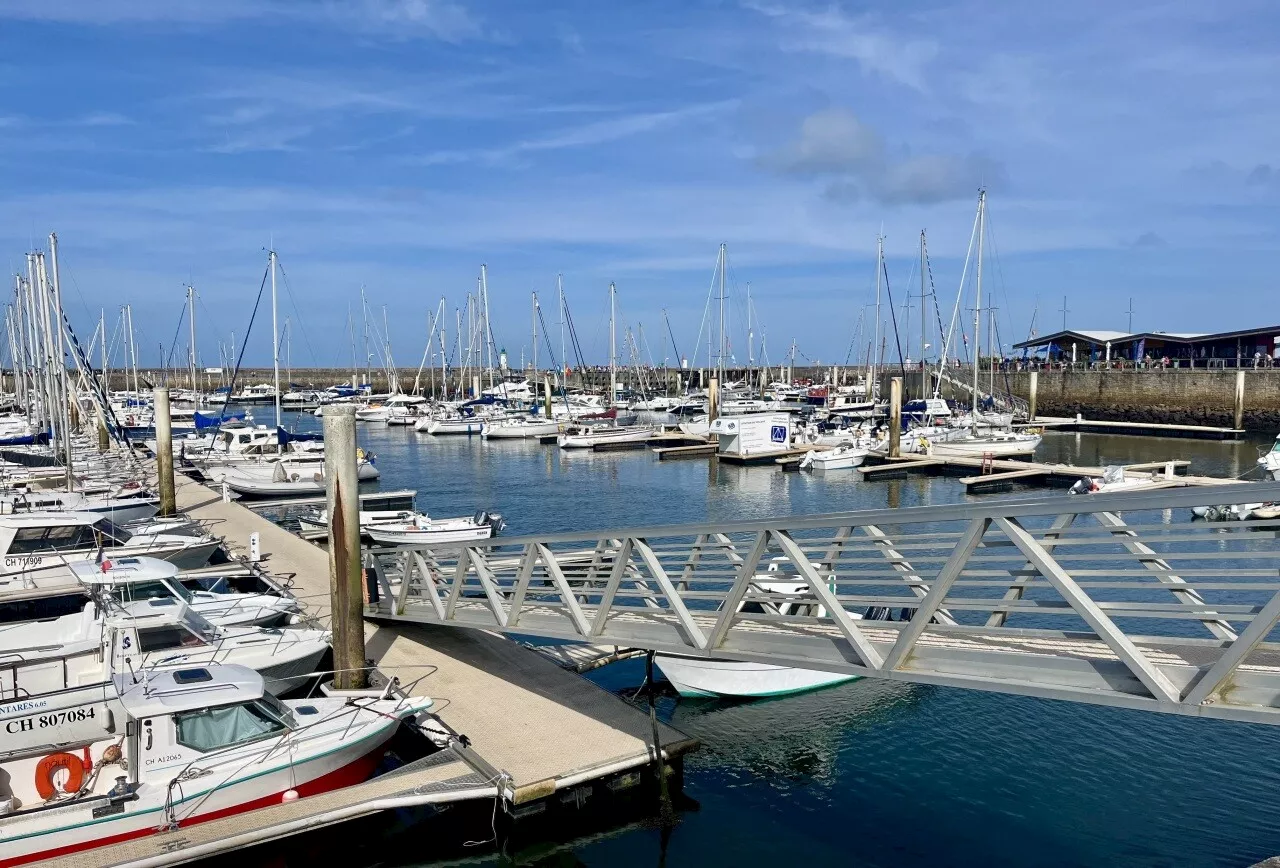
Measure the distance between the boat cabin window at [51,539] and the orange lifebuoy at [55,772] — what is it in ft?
42.5

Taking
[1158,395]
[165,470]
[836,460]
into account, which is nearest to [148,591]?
[165,470]

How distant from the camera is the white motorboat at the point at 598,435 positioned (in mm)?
66625

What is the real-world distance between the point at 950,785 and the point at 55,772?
38.2 feet

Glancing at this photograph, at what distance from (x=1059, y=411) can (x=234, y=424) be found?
6583 cm

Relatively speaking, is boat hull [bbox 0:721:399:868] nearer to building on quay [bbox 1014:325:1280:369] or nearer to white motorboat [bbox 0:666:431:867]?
white motorboat [bbox 0:666:431:867]

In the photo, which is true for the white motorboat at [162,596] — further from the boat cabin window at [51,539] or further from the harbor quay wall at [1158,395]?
the harbor quay wall at [1158,395]

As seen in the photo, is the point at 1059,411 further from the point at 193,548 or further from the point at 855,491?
the point at 193,548

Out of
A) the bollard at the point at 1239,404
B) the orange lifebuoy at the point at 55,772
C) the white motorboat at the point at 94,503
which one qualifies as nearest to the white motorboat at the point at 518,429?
the white motorboat at the point at 94,503

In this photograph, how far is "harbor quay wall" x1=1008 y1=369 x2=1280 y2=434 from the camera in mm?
69750

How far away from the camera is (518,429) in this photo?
2972 inches

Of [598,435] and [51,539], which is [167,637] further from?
[598,435]

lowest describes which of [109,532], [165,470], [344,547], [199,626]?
[199,626]

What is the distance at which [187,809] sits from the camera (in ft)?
36.3

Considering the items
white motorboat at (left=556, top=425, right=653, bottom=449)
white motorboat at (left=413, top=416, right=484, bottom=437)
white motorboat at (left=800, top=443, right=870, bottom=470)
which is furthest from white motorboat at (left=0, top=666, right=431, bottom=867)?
white motorboat at (left=413, top=416, right=484, bottom=437)
